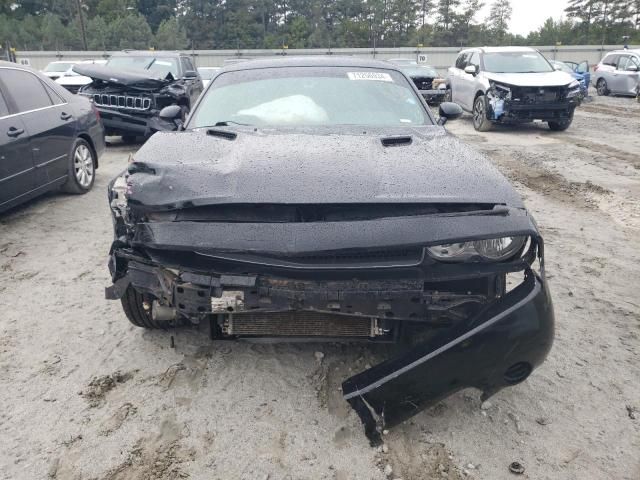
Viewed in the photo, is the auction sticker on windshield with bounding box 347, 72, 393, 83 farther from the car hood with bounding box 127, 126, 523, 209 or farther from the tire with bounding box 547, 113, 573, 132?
the tire with bounding box 547, 113, 573, 132

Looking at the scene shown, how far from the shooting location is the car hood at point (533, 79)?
10.5m

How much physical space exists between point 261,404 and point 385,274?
91 cm

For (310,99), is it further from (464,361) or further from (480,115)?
(480,115)

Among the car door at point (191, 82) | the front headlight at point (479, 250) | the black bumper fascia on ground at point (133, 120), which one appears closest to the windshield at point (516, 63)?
the car door at point (191, 82)

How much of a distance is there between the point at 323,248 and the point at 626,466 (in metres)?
1.52

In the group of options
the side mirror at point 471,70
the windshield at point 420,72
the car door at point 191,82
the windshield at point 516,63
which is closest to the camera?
the car door at point 191,82

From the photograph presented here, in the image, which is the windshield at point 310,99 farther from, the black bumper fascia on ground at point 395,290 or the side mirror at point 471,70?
the side mirror at point 471,70

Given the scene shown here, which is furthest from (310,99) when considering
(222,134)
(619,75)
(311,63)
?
(619,75)

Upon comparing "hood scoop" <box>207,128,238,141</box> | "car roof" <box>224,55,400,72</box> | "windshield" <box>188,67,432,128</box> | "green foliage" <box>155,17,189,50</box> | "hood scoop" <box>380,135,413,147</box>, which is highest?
"green foliage" <box>155,17,189,50</box>

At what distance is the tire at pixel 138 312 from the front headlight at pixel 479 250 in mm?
1598

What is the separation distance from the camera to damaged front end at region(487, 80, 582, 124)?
10.6m

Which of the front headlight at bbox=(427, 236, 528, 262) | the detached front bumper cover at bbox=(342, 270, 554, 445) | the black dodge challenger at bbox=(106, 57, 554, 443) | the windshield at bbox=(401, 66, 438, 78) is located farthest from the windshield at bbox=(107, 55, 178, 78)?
the detached front bumper cover at bbox=(342, 270, 554, 445)

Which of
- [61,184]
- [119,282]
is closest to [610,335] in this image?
[119,282]

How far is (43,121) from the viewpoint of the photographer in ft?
17.5
